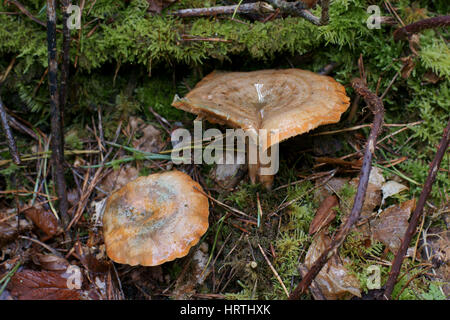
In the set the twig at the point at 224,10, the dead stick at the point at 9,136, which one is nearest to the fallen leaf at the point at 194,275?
the dead stick at the point at 9,136

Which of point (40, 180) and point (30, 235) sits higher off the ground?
point (40, 180)

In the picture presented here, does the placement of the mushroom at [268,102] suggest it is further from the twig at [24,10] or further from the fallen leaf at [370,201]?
the twig at [24,10]

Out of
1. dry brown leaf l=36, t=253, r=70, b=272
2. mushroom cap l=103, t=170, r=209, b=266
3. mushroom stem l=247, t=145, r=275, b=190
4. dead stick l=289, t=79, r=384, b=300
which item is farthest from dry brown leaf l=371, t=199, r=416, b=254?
dry brown leaf l=36, t=253, r=70, b=272

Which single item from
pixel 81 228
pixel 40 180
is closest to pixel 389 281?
pixel 81 228

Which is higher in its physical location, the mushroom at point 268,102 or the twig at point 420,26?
the twig at point 420,26

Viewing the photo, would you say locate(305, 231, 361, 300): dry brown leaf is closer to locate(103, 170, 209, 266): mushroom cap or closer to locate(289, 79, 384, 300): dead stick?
locate(289, 79, 384, 300): dead stick
